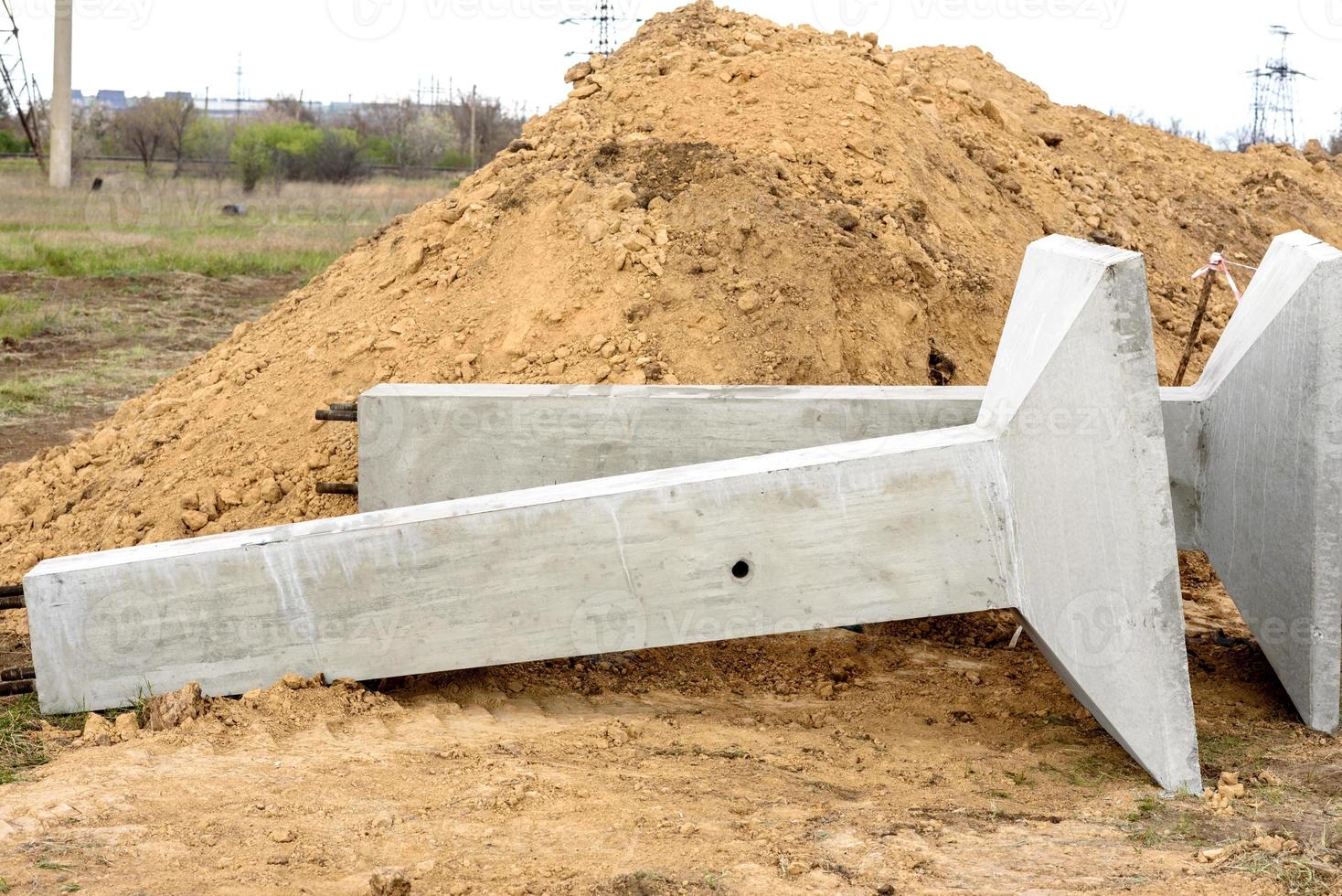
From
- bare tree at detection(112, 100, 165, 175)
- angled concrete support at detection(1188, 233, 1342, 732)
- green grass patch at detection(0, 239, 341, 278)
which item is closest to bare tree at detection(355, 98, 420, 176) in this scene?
bare tree at detection(112, 100, 165, 175)

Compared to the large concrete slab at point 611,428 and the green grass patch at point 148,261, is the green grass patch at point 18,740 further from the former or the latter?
the green grass patch at point 148,261

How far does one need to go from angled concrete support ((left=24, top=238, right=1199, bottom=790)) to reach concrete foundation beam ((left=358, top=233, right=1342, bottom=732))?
103 centimetres

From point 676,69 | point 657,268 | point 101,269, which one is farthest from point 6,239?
point 657,268

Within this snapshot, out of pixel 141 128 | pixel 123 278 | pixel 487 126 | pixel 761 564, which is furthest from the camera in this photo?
pixel 487 126

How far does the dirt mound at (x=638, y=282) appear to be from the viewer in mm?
6414

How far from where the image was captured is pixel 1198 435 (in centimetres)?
530

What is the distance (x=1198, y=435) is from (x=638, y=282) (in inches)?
116

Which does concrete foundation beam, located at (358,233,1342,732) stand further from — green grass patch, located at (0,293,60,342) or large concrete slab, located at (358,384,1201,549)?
green grass patch, located at (0,293,60,342)

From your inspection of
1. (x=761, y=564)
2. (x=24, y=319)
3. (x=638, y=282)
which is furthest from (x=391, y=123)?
(x=761, y=564)

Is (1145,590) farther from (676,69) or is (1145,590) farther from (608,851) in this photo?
(676,69)

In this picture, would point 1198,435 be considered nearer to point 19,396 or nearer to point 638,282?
point 638,282

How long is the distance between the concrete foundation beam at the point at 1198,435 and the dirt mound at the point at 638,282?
0.82 meters

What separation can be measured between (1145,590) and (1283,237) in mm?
2377

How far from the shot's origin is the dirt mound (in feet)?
21.0
